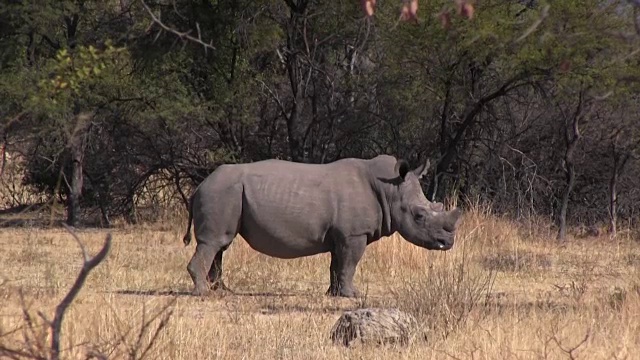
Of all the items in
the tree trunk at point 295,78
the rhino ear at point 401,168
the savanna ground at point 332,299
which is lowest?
the savanna ground at point 332,299

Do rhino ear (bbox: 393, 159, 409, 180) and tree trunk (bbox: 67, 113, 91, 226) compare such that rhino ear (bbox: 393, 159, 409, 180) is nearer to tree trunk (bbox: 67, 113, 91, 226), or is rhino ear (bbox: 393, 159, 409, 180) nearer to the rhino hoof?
the rhino hoof

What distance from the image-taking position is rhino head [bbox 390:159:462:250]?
11.1 metres

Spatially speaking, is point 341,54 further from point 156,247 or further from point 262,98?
point 156,247

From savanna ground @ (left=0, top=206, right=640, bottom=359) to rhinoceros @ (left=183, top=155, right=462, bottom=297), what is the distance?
39 centimetres

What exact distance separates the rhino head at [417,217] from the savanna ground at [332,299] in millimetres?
299

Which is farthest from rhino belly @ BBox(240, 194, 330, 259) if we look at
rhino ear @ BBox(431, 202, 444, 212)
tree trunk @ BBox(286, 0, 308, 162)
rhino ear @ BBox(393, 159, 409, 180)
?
tree trunk @ BBox(286, 0, 308, 162)

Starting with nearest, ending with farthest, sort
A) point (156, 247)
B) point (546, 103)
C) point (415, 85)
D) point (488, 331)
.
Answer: point (488, 331)
point (156, 247)
point (415, 85)
point (546, 103)

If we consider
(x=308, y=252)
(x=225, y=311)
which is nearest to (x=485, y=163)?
(x=308, y=252)

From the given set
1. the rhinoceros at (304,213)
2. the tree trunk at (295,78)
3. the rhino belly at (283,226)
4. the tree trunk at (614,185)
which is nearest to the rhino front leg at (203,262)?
the rhinoceros at (304,213)

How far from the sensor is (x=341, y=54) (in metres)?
19.9

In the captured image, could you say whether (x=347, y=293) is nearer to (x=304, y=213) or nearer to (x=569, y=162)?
(x=304, y=213)

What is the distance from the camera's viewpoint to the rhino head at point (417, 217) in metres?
11.1

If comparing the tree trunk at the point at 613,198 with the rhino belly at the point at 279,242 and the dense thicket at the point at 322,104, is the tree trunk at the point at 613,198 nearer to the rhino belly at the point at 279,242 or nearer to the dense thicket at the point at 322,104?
the dense thicket at the point at 322,104

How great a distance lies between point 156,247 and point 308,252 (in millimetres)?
4609
